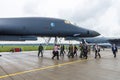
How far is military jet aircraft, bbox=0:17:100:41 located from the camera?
1516 centimetres

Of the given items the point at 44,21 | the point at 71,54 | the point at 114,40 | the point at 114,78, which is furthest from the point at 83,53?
the point at 114,40

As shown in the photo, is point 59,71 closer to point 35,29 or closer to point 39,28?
point 35,29

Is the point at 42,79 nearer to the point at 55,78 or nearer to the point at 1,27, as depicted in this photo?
the point at 55,78

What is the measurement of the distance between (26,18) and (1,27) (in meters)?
2.47

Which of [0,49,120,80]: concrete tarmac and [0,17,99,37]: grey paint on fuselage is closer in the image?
[0,49,120,80]: concrete tarmac

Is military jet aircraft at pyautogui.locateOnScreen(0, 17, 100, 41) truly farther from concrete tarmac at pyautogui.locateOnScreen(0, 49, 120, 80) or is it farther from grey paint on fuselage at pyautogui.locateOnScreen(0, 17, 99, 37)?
concrete tarmac at pyautogui.locateOnScreen(0, 49, 120, 80)

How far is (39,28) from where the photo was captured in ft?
56.3

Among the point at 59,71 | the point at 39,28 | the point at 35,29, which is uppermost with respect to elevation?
the point at 39,28

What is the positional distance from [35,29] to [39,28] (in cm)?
45

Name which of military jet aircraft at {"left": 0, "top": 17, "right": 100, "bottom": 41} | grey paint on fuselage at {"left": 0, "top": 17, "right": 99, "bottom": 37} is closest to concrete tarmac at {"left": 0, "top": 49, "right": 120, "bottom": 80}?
military jet aircraft at {"left": 0, "top": 17, "right": 100, "bottom": 41}

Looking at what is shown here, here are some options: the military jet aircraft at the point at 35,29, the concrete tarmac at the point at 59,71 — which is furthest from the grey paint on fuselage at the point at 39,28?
the concrete tarmac at the point at 59,71

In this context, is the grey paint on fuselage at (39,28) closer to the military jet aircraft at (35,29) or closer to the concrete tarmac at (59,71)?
the military jet aircraft at (35,29)

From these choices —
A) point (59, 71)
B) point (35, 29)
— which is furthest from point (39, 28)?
point (59, 71)

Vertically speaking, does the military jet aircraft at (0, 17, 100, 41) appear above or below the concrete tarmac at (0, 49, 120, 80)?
above
